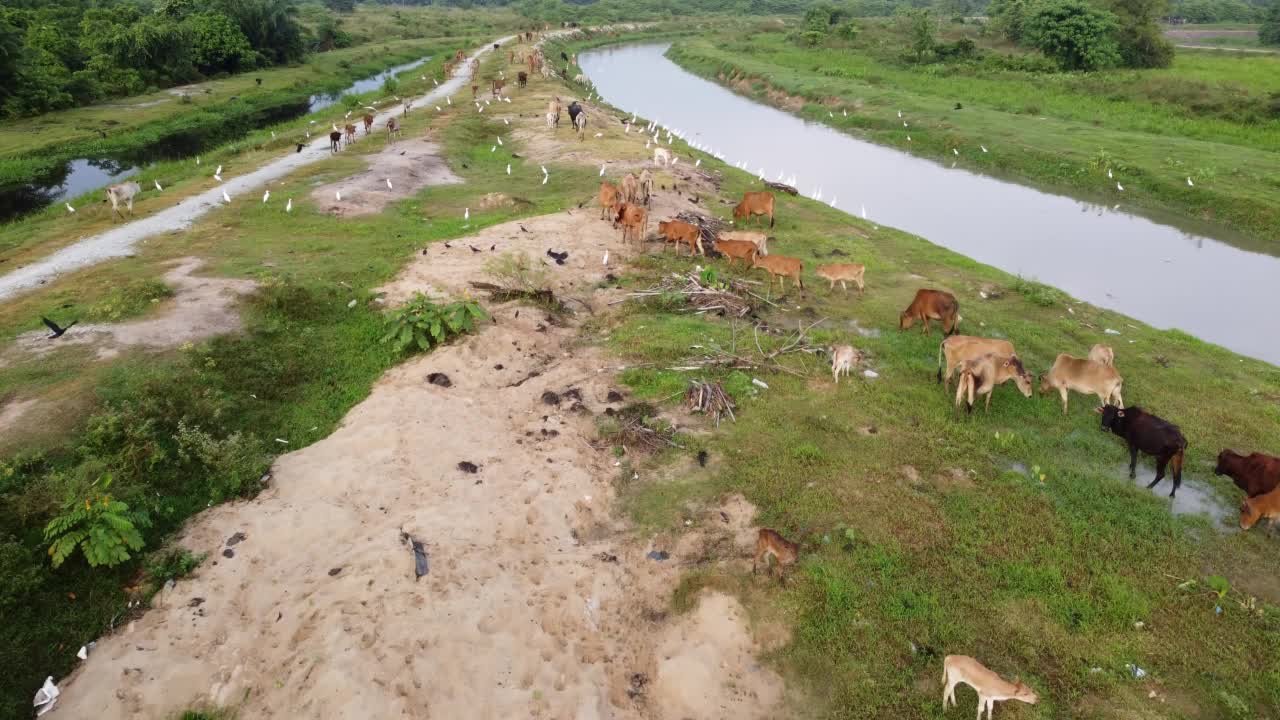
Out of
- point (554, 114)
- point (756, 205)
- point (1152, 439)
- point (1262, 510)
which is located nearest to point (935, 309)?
point (1152, 439)

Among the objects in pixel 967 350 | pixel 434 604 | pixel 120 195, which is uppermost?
pixel 120 195

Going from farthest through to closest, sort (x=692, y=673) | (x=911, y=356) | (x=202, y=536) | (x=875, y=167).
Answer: (x=875, y=167) < (x=911, y=356) < (x=202, y=536) < (x=692, y=673)

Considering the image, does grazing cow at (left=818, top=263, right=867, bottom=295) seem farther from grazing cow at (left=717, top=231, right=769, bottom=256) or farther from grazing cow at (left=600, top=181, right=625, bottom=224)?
grazing cow at (left=600, top=181, right=625, bottom=224)

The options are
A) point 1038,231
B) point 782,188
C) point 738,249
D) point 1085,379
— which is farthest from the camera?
point 782,188

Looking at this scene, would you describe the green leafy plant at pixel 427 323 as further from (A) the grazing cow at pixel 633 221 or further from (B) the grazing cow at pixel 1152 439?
(B) the grazing cow at pixel 1152 439

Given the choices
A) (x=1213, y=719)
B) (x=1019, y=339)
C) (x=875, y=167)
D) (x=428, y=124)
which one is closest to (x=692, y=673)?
(x=1213, y=719)

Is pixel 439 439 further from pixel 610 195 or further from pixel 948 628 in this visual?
A: pixel 610 195

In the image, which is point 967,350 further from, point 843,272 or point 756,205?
point 756,205
